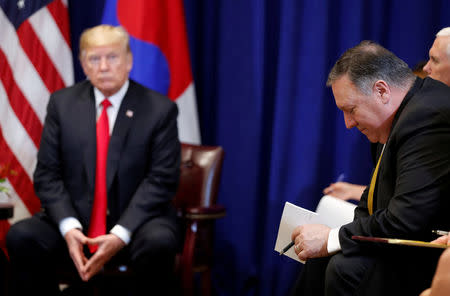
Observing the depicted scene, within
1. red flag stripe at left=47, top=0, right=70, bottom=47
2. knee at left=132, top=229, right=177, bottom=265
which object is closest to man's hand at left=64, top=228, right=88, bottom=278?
knee at left=132, top=229, right=177, bottom=265

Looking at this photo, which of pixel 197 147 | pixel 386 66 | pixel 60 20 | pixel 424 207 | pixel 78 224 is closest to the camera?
pixel 424 207

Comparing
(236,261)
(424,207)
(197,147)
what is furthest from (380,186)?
(236,261)

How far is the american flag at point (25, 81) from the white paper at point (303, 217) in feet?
6.73

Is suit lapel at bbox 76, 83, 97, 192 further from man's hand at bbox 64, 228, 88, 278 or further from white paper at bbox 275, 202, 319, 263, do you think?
white paper at bbox 275, 202, 319, 263

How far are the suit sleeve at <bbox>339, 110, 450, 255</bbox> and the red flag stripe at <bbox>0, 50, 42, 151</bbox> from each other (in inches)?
103

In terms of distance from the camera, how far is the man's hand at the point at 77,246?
9.94ft

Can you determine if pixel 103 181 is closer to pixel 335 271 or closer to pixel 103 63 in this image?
pixel 103 63

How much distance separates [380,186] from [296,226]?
39cm

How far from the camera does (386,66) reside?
221 centimetres

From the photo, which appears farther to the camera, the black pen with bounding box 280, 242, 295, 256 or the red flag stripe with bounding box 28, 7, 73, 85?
the red flag stripe with bounding box 28, 7, 73, 85

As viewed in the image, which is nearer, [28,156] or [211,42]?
[28,156]

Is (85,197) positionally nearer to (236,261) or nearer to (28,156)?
(28,156)

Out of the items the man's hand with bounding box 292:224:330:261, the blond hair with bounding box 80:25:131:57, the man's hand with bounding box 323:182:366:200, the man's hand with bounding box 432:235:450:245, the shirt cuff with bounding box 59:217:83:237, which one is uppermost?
the blond hair with bounding box 80:25:131:57

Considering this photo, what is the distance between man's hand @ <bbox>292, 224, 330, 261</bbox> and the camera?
7.49 feet
